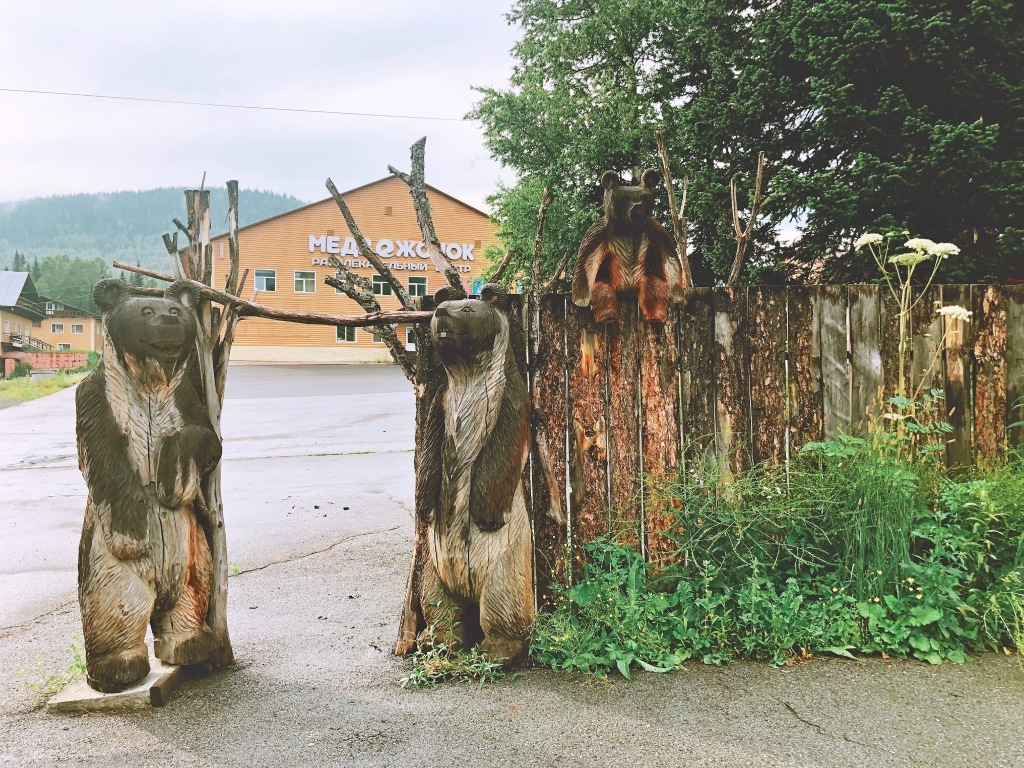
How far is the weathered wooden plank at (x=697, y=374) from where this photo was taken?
376 cm

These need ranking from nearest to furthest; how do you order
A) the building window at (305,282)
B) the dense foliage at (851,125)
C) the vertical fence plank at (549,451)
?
the vertical fence plank at (549,451) → the dense foliage at (851,125) → the building window at (305,282)

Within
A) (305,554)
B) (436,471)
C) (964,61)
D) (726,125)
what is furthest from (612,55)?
(436,471)

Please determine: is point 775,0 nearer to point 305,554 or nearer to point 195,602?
point 305,554

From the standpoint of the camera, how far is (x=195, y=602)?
300 cm

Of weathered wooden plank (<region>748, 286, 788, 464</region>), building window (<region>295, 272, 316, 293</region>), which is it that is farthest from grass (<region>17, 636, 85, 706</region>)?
building window (<region>295, 272, 316, 293</region>)

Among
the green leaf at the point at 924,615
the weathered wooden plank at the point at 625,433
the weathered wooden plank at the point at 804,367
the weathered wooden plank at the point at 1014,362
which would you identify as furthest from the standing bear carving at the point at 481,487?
the weathered wooden plank at the point at 1014,362

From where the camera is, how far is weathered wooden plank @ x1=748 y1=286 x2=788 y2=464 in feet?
12.6

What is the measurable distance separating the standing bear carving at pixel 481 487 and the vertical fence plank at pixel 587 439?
55cm

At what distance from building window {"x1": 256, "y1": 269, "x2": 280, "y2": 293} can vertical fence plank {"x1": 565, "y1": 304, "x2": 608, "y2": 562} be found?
32.5 metres

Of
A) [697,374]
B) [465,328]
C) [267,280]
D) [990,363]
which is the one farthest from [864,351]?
[267,280]

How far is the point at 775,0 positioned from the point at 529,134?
7.61m

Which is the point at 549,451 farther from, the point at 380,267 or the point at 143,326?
the point at 143,326

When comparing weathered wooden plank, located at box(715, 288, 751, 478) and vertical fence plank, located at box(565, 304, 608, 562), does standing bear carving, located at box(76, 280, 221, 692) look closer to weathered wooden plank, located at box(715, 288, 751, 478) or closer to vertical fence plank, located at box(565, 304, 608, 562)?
vertical fence plank, located at box(565, 304, 608, 562)

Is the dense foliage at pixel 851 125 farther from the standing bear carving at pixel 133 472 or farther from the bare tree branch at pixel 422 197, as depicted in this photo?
the standing bear carving at pixel 133 472
